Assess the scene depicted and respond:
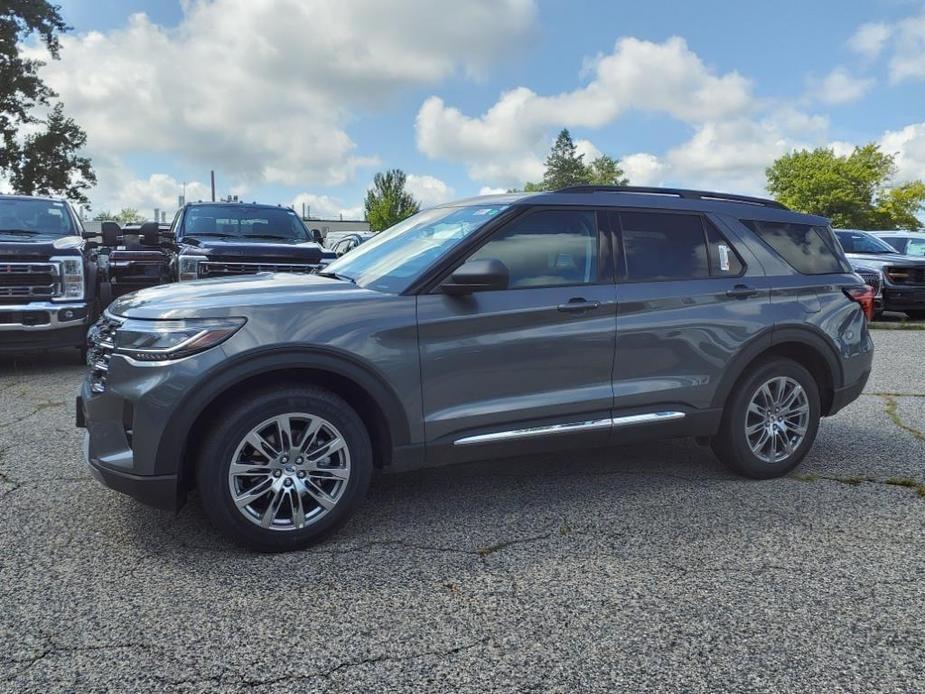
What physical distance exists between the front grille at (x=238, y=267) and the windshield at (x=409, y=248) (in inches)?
157

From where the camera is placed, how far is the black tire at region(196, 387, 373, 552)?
10.9 feet

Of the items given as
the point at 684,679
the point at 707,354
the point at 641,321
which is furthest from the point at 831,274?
the point at 684,679

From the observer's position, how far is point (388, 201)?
8919cm

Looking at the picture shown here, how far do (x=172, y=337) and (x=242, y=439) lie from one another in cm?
55

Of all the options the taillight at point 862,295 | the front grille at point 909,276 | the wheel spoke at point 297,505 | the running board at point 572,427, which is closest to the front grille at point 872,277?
the front grille at point 909,276

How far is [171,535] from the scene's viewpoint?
3.69 meters

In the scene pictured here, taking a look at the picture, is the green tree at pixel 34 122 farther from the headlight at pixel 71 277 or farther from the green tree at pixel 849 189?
the green tree at pixel 849 189

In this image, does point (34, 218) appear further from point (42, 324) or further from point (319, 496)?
point (319, 496)

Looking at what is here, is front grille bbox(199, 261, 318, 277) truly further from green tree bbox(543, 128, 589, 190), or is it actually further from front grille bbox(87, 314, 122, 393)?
green tree bbox(543, 128, 589, 190)

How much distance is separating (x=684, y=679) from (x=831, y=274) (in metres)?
3.28

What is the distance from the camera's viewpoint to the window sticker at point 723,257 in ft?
14.7

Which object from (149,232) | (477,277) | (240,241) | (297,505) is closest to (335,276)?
(477,277)

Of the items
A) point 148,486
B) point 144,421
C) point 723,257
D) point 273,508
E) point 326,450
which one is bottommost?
point 273,508

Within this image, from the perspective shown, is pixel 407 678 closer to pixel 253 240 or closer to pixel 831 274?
pixel 831 274
